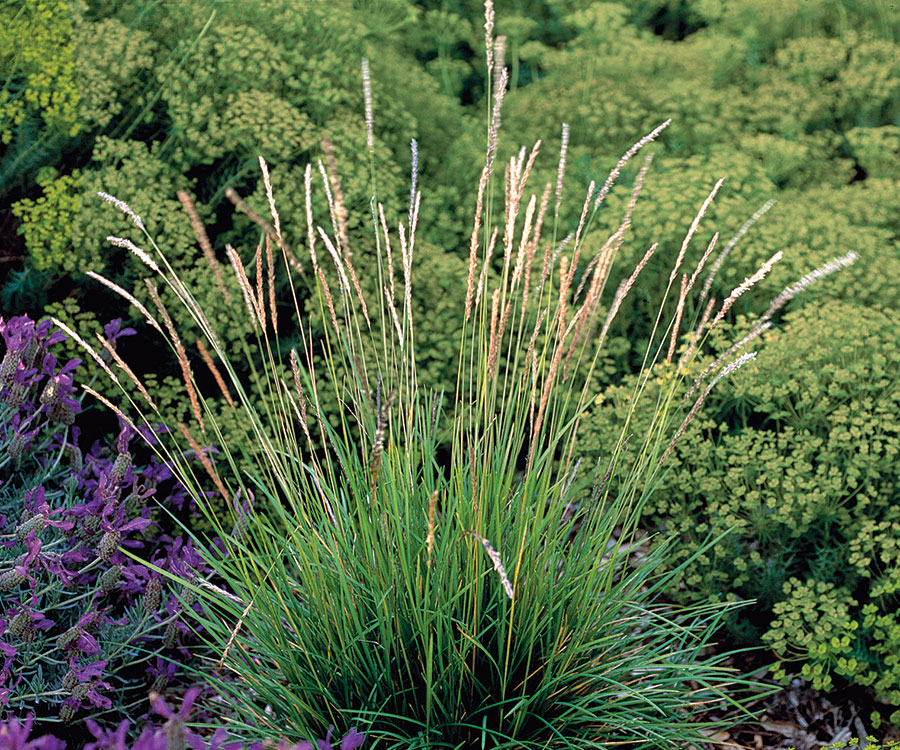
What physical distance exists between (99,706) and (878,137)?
4.48 meters

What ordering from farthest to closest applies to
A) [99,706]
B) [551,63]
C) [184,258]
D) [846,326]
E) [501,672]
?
[551,63] → [184,258] → [846,326] → [99,706] → [501,672]

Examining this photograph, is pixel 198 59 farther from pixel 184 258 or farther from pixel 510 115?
pixel 510 115

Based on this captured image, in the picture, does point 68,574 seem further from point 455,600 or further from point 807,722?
point 807,722

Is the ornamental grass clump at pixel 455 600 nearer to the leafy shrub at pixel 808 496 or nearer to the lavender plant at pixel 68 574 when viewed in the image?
the lavender plant at pixel 68 574

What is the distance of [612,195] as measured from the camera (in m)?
4.16

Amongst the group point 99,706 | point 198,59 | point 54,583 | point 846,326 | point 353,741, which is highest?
point 198,59

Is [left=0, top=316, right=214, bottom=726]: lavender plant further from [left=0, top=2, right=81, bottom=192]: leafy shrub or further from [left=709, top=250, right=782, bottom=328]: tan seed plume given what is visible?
[left=709, top=250, right=782, bottom=328]: tan seed plume

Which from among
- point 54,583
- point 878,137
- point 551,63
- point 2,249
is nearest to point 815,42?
point 878,137

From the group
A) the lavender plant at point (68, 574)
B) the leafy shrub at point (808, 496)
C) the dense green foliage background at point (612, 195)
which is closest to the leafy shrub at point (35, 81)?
the dense green foliage background at point (612, 195)

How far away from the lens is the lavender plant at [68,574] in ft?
8.09

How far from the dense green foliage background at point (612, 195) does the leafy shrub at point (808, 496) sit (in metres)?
0.01

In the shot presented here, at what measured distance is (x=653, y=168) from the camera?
474 centimetres

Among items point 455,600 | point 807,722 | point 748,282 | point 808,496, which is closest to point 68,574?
point 455,600

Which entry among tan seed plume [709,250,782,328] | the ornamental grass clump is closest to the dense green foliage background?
the ornamental grass clump
